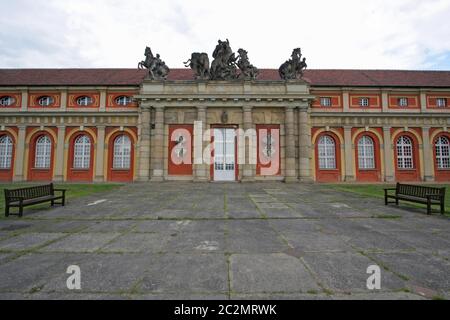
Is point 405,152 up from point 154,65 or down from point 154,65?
down

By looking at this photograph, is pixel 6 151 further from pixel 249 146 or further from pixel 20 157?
pixel 249 146

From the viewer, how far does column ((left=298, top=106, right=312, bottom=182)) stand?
64.1 feet

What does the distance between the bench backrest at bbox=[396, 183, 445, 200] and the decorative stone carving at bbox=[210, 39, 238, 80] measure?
1563cm

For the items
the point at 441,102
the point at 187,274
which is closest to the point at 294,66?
the point at 441,102

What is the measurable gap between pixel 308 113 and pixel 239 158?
300 inches

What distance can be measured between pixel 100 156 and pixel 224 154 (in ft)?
37.6

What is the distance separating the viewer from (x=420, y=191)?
8156mm

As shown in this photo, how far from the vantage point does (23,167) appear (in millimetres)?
21219

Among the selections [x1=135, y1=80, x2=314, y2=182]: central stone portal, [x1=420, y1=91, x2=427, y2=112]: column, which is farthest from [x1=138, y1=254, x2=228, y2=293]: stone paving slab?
[x1=420, y1=91, x2=427, y2=112]: column

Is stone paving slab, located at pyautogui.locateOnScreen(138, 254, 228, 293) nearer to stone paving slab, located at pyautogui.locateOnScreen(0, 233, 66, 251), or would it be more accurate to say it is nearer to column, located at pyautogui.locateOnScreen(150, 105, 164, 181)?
stone paving slab, located at pyautogui.locateOnScreen(0, 233, 66, 251)

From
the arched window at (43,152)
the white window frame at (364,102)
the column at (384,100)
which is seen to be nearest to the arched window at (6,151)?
the arched window at (43,152)

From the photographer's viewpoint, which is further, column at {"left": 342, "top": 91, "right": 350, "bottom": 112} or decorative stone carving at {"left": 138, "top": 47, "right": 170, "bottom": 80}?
column at {"left": 342, "top": 91, "right": 350, "bottom": 112}

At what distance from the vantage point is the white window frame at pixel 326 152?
852 inches
